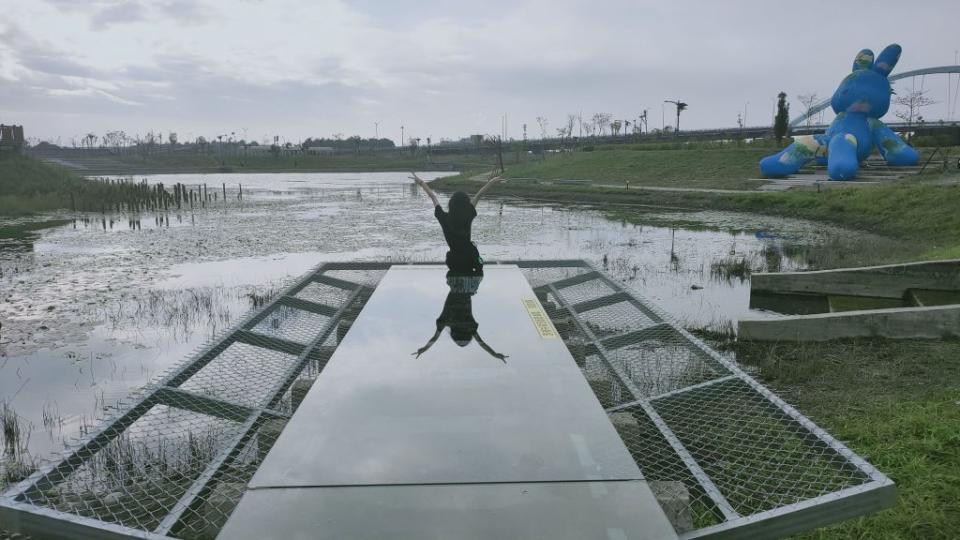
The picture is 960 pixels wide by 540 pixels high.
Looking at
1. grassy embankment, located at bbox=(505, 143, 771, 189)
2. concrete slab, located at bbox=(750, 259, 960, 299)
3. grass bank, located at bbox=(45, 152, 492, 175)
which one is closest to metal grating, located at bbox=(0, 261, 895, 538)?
concrete slab, located at bbox=(750, 259, 960, 299)

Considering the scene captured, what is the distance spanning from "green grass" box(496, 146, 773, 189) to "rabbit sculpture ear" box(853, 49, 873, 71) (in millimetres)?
5834

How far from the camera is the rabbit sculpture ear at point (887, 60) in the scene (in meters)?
24.2

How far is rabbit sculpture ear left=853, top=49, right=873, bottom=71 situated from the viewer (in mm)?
24828

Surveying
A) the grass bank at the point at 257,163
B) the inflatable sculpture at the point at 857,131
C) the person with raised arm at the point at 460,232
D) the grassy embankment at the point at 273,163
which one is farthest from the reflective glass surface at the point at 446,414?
the grassy embankment at the point at 273,163

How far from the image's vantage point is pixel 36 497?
2.81 meters

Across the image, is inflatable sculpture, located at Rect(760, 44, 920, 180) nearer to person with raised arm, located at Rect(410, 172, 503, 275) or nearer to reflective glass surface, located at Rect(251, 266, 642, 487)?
person with raised arm, located at Rect(410, 172, 503, 275)

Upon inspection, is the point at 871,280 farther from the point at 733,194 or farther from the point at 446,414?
the point at 733,194

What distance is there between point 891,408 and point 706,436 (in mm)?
1756

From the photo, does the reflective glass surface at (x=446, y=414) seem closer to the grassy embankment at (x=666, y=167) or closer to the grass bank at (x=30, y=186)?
the grassy embankment at (x=666, y=167)

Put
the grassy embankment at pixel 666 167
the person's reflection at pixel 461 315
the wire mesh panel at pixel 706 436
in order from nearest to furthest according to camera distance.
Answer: the wire mesh panel at pixel 706 436
the person's reflection at pixel 461 315
the grassy embankment at pixel 666 167

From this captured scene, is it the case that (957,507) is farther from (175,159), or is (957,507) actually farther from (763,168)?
(175,159)

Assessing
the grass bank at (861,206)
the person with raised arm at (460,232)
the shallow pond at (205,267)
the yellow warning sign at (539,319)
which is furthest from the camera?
the grass bank at (861,206)

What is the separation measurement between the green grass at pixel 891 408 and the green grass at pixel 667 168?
74.7 ft

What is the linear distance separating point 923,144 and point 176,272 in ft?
133
